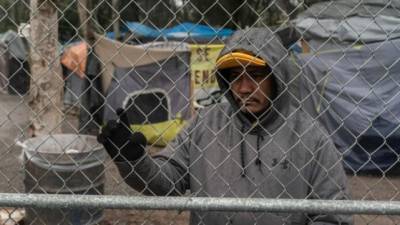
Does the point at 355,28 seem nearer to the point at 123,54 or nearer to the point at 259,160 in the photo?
the point at 123,54

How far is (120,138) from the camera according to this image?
227 centimetres

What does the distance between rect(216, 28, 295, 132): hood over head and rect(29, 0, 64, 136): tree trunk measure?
354 centimetres

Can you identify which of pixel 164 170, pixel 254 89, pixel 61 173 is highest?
pixel 254 89

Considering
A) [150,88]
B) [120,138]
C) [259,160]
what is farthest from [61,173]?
[150,88]

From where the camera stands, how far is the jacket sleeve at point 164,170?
2.45 m

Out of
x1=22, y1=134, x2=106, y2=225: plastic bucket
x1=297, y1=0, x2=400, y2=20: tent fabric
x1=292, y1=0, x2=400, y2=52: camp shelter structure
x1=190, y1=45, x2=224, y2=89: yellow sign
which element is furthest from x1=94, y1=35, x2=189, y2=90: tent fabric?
x1=22, y1=134, x2=106, y2=225: plastic bucket

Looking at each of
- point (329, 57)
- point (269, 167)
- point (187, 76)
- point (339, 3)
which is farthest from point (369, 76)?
point (269, 167)

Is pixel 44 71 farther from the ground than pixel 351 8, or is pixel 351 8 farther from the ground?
pixel 44 71

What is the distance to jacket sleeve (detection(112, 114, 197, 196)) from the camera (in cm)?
245

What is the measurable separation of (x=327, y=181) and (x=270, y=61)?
23.6 inches

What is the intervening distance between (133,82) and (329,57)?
3.31 m

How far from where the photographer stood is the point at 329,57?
8531 millimetres

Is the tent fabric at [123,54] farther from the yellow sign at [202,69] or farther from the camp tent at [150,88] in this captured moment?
the yellow sign at [202,69]

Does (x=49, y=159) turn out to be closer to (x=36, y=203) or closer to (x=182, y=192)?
(x=182, y=192)
